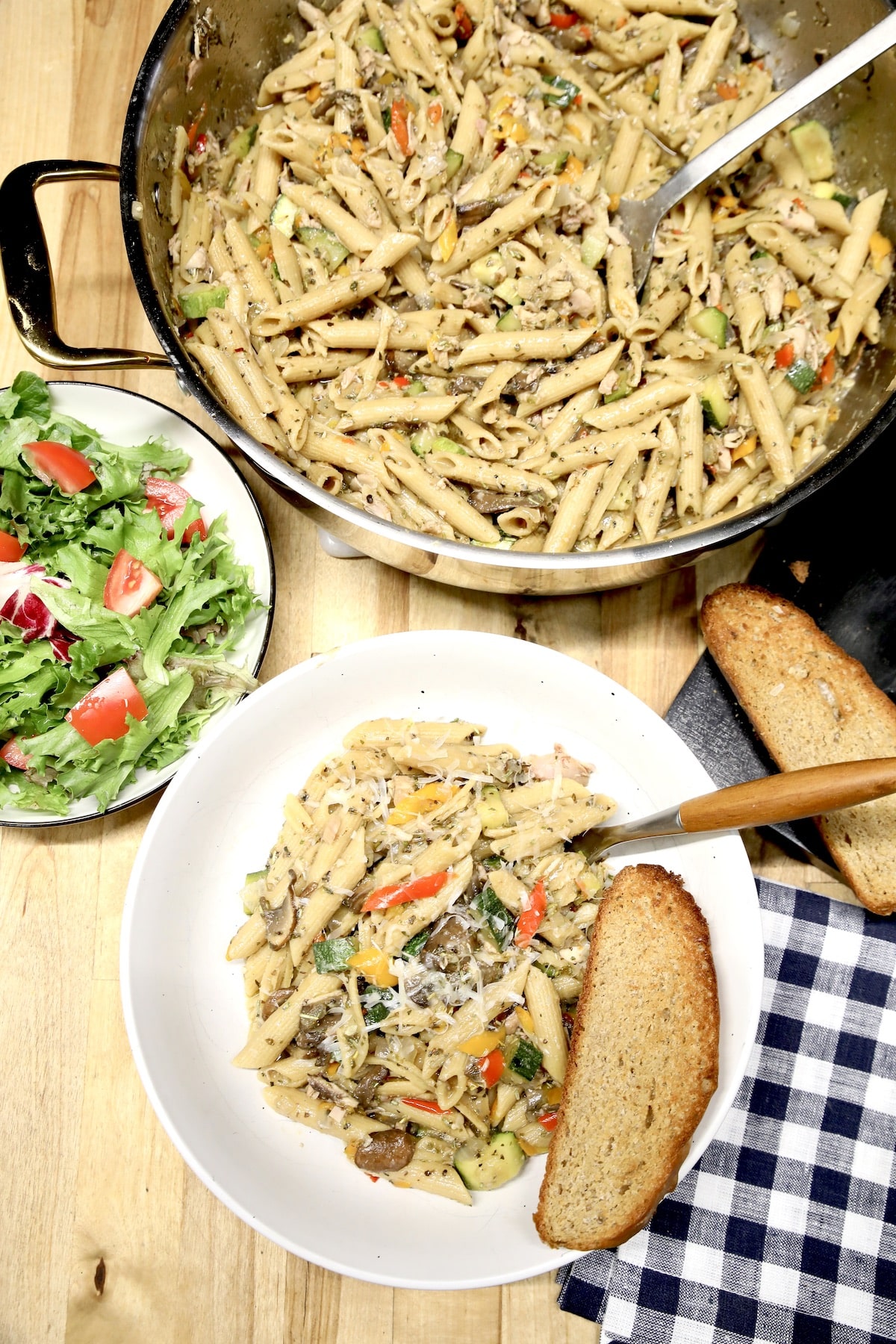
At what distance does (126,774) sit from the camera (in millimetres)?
2115

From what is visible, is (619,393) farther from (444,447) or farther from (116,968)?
(116,968)

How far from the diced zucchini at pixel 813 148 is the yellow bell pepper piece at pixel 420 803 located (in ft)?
5.41

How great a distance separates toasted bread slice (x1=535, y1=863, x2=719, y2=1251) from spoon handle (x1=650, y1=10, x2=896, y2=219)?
4.74 feet

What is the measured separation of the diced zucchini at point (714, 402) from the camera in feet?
7.14

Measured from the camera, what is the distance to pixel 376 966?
1.98 m

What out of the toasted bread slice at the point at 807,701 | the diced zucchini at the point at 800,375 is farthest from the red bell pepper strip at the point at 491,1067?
the diced zucchini at the point at 800,375

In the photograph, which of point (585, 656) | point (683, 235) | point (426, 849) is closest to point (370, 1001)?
point (426, 849)

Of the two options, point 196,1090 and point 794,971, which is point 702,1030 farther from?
point 196,1090

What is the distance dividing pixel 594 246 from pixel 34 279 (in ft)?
3.82

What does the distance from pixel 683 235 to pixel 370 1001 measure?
176 centimetres

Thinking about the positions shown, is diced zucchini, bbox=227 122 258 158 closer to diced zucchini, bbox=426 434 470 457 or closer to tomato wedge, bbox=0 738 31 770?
diced zucchini, bbox=426 434 470 457

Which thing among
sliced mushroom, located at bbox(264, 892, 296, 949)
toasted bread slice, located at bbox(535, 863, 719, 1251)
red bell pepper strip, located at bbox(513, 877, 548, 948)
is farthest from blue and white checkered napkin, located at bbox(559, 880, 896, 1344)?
sliced mushroom, located at bbox(264, 892, 296, 949)

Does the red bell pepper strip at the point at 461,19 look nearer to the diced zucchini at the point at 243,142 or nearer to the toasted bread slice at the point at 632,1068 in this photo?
the diced zucchini at the point at 243,142

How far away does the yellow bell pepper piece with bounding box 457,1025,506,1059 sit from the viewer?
1955 millimetres
